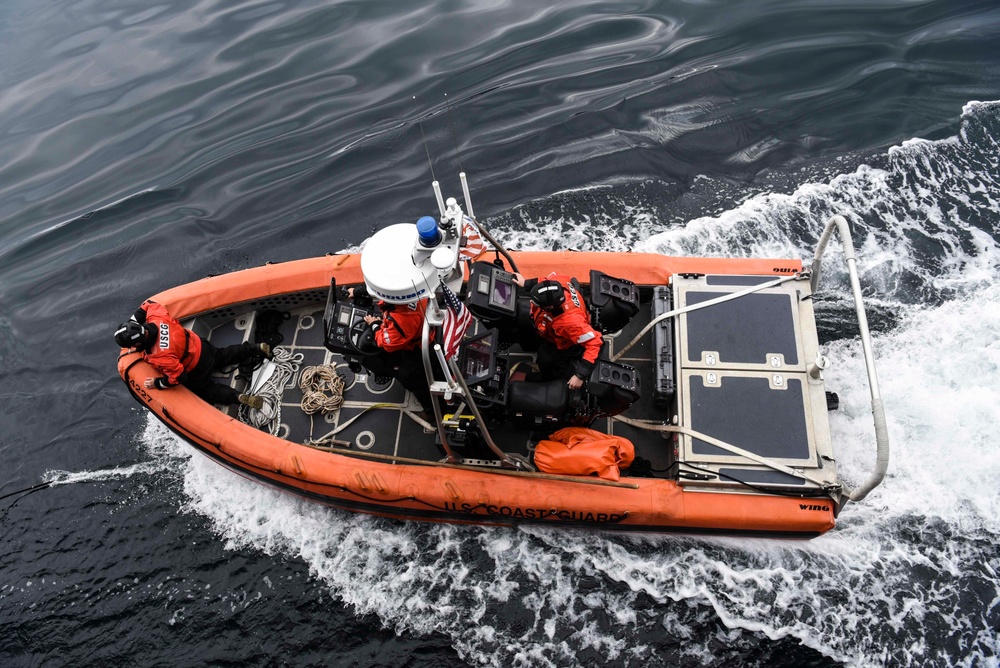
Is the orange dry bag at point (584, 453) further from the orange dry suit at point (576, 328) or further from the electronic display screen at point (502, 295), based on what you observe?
the electronic display screen at point (502, 295)

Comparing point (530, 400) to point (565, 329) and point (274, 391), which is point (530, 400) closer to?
point (565, 329)

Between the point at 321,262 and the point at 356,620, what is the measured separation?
284 cm

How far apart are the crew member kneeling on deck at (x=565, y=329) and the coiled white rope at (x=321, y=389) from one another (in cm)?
176

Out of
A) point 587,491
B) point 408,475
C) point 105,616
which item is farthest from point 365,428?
point 105,616

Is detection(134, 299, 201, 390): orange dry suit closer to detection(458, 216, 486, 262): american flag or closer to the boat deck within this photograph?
the boat deck

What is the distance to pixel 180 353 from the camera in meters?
5.11

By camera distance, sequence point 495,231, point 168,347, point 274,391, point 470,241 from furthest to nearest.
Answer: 1. point 495,231
2. point 274,391
3. point 168,347
4. point 470,241

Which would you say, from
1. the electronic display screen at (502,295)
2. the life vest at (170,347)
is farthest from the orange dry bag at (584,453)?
the life vest at (170,347)

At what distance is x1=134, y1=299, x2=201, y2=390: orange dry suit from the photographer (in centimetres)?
500

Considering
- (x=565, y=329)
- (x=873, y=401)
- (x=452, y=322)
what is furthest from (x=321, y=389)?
(x=873, y=401)

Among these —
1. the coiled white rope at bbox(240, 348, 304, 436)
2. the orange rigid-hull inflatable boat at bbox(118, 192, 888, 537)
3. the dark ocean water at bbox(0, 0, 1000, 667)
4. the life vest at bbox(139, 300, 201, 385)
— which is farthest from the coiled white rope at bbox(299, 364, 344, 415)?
the dark ocean water at bbox(0, 0, 1000, 667)

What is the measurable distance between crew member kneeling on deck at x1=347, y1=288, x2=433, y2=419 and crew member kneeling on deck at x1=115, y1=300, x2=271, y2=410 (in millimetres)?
1282

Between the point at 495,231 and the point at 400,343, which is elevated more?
the point at 400,343

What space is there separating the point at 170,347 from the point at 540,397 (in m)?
2.76
